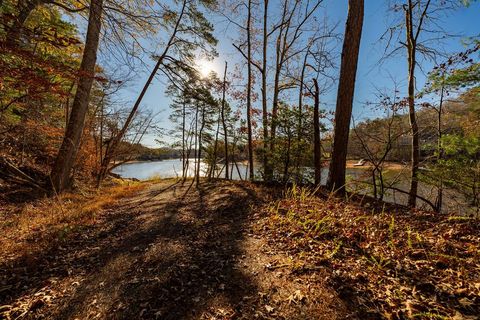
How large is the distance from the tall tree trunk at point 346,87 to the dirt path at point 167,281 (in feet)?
8.56

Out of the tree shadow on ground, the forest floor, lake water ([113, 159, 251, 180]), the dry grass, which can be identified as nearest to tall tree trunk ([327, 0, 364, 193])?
the forest floor

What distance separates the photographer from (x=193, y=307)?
6.30 ft

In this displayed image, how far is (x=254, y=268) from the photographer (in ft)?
8.03

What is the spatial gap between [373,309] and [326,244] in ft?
3.46

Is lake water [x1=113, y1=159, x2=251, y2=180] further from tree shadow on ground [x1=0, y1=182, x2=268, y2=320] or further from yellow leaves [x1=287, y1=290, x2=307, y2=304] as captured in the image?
yellow leaves [x1=287, y1=290, x2=307, y2=304]

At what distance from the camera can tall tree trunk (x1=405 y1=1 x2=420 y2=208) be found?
661 cm

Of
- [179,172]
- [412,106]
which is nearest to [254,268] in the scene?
[412,106]

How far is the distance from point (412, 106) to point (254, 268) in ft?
24.8

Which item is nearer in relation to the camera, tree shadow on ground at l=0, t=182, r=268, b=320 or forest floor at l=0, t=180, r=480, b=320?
forest floor at l=0, t=180, r=480, b=320

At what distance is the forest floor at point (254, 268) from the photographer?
1.81m

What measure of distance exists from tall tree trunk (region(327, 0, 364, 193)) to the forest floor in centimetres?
103

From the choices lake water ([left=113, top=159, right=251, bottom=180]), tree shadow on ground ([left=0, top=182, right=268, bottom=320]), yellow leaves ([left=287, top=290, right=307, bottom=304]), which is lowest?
lake water ([left=113, top=159, right=251, bottom=180])

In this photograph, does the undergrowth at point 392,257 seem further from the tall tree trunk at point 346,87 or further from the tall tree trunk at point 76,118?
the tall tree trunk at point 76,118

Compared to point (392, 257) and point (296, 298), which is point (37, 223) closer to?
point (296, 298)
